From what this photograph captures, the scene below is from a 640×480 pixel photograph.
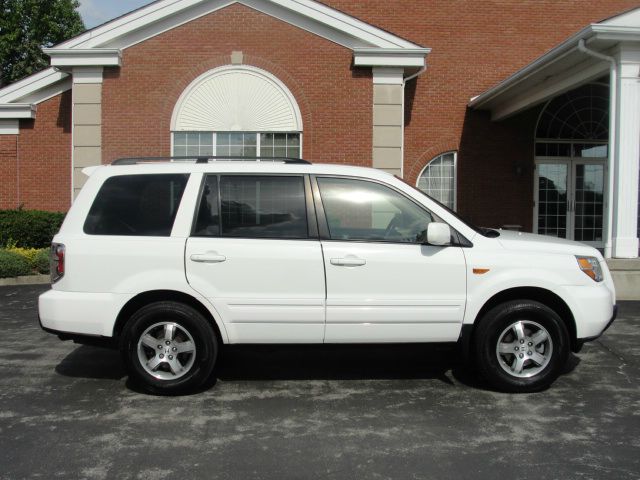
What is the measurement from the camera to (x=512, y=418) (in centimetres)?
477

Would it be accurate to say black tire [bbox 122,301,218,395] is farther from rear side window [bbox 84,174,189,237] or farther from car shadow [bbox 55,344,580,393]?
rear side window [bbox 84,174,189,237]

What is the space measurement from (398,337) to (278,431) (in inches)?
51.6

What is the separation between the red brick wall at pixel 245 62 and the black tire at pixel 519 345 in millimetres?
8943

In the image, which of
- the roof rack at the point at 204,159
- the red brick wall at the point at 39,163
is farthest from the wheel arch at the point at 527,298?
the red brick wall at the point at 39,163

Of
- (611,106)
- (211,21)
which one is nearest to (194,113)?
(211,21)

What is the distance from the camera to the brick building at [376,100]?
1320cm

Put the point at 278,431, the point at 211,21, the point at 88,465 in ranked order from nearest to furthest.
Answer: the point at 88,465 → the point at 278,431 → the point at 211,21

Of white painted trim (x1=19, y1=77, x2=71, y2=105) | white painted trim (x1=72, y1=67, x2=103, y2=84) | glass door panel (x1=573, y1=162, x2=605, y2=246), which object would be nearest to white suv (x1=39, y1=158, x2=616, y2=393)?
white painted trim (x1=72, y1=67, x2=103, y2=84)

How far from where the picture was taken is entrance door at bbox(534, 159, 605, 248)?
1664 cm

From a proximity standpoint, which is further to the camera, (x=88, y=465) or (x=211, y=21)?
(x=211, y=21)

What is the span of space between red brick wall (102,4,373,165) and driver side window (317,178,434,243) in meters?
8.61

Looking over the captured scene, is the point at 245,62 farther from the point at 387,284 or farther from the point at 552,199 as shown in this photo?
the point at 387,284

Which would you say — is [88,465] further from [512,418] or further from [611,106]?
[611,106]

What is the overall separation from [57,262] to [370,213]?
2608mm
